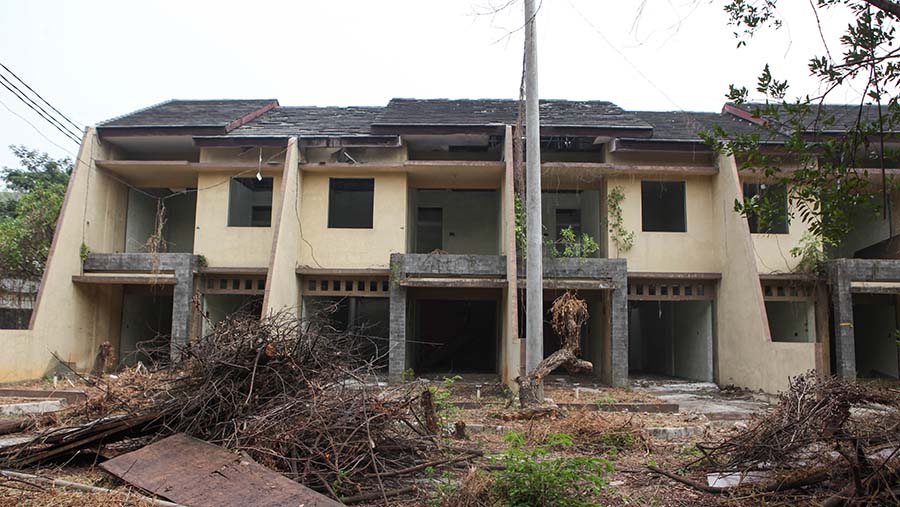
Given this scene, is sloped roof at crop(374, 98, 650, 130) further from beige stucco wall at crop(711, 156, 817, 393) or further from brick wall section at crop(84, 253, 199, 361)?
brick wall section at crop(84, 253, 199, 361)

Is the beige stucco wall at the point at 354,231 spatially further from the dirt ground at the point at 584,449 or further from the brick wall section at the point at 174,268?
the dirt ground at the point at 584,449

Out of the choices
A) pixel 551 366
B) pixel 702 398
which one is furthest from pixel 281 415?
pixel 702 398

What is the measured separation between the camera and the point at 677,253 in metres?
14.6

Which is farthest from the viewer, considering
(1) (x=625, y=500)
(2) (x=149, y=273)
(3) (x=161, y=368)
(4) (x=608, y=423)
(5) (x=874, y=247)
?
(5) (x=874, y=247)

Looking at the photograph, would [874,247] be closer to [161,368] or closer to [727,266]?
[727,266]

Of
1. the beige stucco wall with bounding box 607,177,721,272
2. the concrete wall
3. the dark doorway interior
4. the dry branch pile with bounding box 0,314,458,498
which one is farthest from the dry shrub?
the dark doorway interior

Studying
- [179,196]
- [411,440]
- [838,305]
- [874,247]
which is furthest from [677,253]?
[179,196]

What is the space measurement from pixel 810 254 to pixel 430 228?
387 inches

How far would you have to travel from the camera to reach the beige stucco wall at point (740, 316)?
39.3 ft

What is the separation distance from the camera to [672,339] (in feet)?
58.2

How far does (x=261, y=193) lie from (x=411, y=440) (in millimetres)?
12626

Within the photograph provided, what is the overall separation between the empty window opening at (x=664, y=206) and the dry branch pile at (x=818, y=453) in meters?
9.67

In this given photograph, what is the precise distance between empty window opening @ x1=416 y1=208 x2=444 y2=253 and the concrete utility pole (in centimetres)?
811

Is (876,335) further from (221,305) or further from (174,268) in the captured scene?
(174,268)
